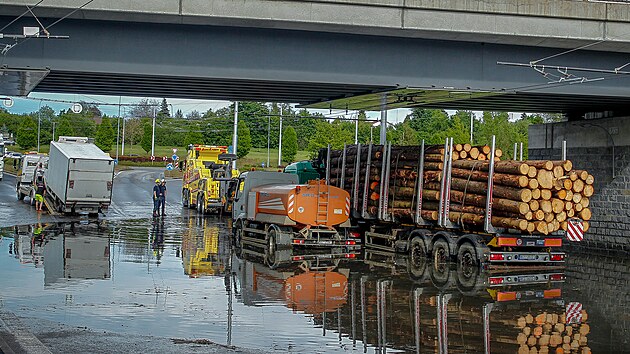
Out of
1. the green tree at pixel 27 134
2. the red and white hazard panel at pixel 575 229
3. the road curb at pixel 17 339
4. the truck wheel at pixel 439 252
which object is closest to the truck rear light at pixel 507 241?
the red and white hazard panel at pixel 575 229

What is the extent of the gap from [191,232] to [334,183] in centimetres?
575

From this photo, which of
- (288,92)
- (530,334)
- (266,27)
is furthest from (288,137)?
(530,334)

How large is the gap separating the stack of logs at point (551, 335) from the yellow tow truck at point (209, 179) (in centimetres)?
Answer: 2529

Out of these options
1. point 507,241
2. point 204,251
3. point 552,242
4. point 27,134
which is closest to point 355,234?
point 204,251

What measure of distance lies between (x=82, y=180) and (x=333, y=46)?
19.2 m

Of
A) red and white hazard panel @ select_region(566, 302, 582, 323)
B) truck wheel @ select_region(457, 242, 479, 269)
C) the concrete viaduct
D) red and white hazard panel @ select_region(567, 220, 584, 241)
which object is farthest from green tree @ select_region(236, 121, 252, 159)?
red and white hazard panel @ select_region(566, 302, 582, 323)

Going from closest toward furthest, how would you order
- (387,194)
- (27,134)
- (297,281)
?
(297,281)
(387,194)
(27,134)

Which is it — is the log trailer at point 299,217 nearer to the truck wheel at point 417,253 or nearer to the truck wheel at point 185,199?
the truck wheel at point 417,253

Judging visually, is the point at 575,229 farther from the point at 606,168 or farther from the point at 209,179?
the point at 209,179

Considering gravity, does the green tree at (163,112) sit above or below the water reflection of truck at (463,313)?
above

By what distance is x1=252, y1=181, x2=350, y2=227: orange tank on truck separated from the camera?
1007 inches

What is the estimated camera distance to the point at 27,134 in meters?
115

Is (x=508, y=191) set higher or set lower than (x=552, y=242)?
higher

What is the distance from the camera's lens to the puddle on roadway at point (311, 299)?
A: 1310 centimetres
